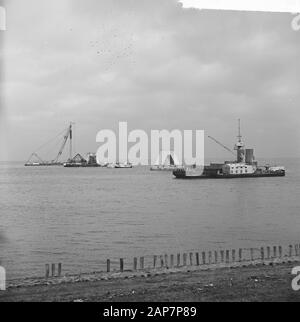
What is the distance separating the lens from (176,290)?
509 cm

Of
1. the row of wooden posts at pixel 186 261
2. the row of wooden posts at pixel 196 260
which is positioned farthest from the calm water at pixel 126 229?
the row of wooden posts at pixel 196 260

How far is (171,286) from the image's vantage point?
540cm

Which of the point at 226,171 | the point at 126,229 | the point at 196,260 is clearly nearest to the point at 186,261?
the point at 196,260

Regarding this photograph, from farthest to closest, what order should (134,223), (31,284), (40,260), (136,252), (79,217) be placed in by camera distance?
(79,217)
(134,223)
(136,252)
(40,260)
(31,284)

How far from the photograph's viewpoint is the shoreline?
4621 mm

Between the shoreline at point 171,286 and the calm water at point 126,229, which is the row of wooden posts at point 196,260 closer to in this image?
the shoreline at point 171,286

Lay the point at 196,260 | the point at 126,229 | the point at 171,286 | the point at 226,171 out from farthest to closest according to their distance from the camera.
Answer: the point at 226,171 → the point at 126,229 → the point at 196,260 → the point at 171,286

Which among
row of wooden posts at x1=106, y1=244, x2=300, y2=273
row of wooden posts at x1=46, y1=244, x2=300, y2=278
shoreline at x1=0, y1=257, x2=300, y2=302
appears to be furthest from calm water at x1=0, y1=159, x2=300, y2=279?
shoreline at x1=0, y1=257, x2=300, y2=302

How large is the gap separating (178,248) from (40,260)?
336cm

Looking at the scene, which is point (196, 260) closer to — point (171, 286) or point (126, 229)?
point (171, 286)

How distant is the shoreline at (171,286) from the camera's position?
4621mm

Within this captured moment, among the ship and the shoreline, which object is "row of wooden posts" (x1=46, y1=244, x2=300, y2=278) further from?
the ship
